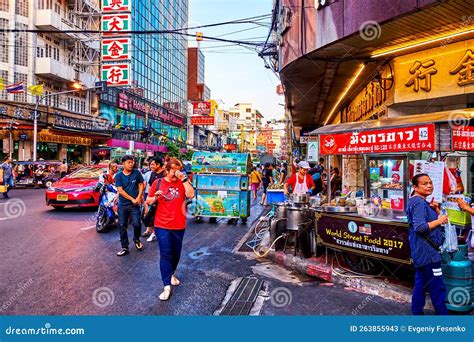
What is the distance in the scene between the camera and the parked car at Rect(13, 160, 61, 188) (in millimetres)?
23547

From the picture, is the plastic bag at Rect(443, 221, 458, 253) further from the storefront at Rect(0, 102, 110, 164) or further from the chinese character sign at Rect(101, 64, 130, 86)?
the storefront at Rect(0, 102, 110, 164)

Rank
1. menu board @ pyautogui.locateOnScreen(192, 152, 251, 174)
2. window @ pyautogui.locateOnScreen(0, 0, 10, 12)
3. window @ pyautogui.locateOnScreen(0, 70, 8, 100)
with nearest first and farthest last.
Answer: menu board @ pyautogui.locateOnScreen(192, 152, 251, 174) < window @ pyautogui.locateOnScreen(0, 70, 8, 100) < window @ pyautogui.locateOnScreen(0, 0, 10, 12)

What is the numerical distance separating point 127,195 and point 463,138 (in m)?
5.67

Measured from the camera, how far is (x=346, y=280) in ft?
18.1

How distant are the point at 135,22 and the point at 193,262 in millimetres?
46671

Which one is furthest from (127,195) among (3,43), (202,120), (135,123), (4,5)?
(202,120)

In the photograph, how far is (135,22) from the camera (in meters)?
46.9

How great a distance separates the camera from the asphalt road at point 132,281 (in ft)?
14.9

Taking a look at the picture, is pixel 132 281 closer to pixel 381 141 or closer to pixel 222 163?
pixel 381 141

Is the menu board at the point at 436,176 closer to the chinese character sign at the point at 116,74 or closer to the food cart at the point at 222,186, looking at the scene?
the food cart at the point at 222,186

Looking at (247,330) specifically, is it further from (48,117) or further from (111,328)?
(48,117)

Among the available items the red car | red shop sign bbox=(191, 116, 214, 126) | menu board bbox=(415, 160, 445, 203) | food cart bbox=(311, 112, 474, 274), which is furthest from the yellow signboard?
red shop sign bbox=(191, 116, 214, 126)

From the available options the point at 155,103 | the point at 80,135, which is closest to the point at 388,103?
the point at 80,135

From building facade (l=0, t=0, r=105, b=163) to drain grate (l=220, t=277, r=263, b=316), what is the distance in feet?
78.9
